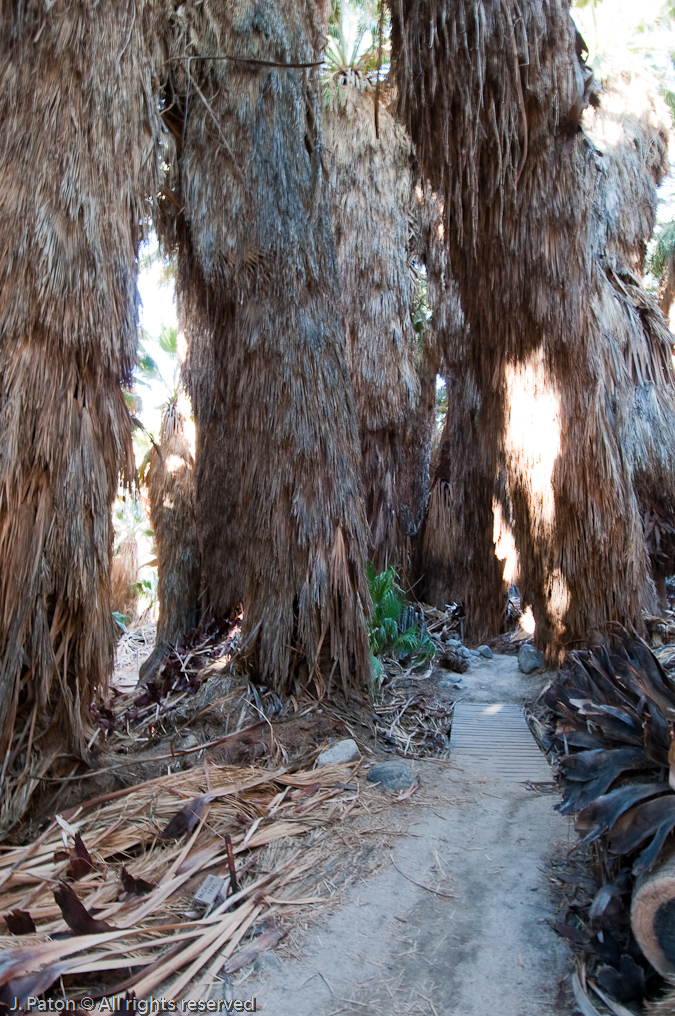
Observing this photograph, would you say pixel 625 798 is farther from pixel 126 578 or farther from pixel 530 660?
pixel 126 578

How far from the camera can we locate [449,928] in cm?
184

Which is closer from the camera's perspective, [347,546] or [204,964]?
[204,964]

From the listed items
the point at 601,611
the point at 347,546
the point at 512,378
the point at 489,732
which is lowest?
the point at 489,732

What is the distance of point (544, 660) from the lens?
4.86m

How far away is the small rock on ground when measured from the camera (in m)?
3.31

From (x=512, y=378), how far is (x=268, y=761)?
297 centimetres

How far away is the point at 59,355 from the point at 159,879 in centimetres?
204

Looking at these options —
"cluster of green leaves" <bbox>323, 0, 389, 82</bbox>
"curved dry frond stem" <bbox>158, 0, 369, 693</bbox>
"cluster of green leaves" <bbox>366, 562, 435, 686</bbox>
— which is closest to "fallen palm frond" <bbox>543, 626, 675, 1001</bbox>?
"curved dry frond stem" <bbox>158, 0, 369, 693</bbox>

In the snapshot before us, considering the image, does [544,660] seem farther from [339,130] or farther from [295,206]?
[339,130]

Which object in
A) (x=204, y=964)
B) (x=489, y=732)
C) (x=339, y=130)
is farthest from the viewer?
(x=339, y=130)

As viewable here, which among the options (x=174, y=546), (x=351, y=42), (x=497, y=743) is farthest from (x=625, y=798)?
(x=351, y=42)

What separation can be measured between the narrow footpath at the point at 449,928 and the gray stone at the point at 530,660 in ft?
7.38

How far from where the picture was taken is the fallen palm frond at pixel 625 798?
4.62ft

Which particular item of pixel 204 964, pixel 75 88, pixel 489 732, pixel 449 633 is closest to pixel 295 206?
pixel 75 88
